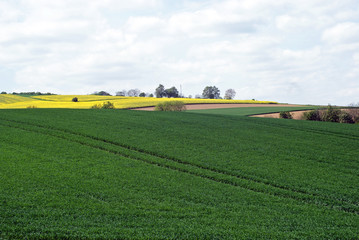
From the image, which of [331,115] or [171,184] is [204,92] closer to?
[331,115]

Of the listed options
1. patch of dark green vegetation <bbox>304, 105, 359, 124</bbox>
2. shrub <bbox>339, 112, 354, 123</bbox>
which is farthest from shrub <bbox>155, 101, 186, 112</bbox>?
shrub <bbox>339, 112, 354, 123</bbox>

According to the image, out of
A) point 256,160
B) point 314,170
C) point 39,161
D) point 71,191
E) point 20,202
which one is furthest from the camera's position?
point 256,160

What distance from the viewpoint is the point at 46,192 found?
31.4 ft

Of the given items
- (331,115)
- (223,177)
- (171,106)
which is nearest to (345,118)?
(331,115)

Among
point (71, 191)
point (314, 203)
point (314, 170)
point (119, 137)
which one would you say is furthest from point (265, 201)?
point (119, 137)

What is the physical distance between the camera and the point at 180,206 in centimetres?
923

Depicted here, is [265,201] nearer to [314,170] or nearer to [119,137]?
[314,170]

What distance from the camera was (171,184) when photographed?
11227 mm

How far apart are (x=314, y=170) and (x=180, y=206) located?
809cm

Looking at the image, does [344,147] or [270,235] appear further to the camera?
[344,147]

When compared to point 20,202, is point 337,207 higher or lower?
lower

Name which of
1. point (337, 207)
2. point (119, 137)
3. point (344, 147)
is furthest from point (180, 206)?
point (344, 147)

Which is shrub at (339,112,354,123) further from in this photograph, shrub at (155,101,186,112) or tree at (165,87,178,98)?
tree at (165,87,178,98)

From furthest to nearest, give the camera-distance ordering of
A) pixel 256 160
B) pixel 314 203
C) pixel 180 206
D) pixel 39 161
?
pixel 256 160 → pixel 39 161 → pixel 314 203 → pixel 180 206
